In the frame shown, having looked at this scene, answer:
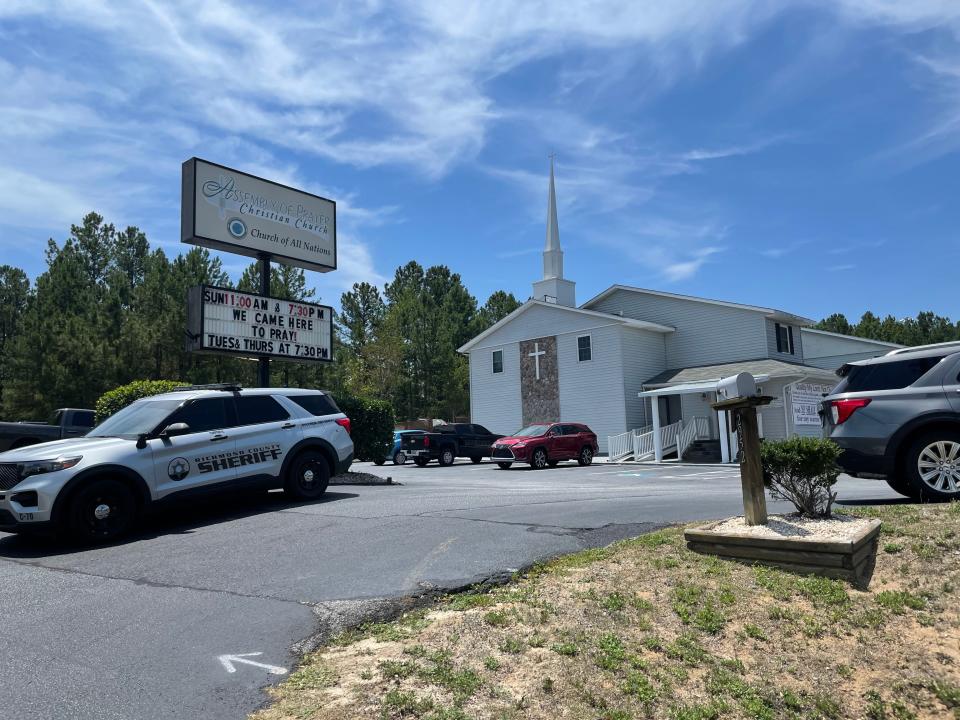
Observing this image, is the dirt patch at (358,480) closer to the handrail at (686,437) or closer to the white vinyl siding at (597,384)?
the handrail at (686,437)

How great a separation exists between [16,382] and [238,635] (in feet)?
131

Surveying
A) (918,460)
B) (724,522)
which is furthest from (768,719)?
(918,460)

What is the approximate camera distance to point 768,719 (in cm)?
431

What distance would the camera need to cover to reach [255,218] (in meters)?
17.1

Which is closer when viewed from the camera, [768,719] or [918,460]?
[768,719]

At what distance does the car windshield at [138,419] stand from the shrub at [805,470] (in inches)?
287

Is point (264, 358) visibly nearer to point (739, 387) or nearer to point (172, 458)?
point (172, 458)

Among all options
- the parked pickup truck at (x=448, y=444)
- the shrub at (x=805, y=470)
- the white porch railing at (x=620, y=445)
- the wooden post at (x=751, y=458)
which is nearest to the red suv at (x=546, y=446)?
the parked pickup truck at (x=448, y=444)

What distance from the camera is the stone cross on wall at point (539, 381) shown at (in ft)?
107

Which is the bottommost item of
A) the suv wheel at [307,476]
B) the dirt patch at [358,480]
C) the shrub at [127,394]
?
the dirt patch at [358,480]

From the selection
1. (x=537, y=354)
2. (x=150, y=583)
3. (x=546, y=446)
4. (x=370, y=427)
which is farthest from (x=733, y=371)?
(x=150, y=583)

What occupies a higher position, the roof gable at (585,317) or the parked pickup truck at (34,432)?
the roof gable at (585,317)

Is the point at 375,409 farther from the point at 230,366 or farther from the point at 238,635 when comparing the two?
the point at 230,366

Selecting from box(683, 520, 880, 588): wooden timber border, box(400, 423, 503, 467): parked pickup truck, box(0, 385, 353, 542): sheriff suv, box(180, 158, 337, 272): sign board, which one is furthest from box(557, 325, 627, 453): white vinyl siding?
box(683, 520, 880, 588): wooden timber border
